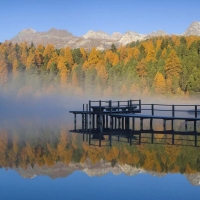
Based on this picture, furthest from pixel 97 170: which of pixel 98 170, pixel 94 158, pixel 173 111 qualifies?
pixel 173 111

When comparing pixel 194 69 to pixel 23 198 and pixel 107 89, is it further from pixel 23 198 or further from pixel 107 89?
pixel 23 198

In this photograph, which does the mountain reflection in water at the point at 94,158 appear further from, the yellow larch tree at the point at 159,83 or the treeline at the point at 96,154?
the yellow larch tree at the point at 159,83

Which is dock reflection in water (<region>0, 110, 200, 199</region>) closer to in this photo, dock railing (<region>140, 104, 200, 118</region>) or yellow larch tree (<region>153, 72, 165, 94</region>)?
dock railing (<region>140, 104, 200, 118</region>)

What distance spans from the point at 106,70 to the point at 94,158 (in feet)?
273

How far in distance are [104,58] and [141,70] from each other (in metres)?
16.4

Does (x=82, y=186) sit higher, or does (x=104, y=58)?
(x=104, y=58)

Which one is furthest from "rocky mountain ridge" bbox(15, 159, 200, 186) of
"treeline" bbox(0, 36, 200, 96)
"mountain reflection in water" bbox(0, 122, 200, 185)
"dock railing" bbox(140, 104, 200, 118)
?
"treeline" bbox(0, 36, 200, 96)

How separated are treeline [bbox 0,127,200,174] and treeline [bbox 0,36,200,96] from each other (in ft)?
205

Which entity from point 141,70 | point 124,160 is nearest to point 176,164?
point 124,160

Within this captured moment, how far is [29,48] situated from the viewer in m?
119

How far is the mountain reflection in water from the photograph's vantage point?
49.5 ft

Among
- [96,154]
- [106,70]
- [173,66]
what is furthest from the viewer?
[106,70]

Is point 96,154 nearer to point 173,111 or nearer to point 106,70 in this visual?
point 173,111

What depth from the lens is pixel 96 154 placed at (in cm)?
1844
